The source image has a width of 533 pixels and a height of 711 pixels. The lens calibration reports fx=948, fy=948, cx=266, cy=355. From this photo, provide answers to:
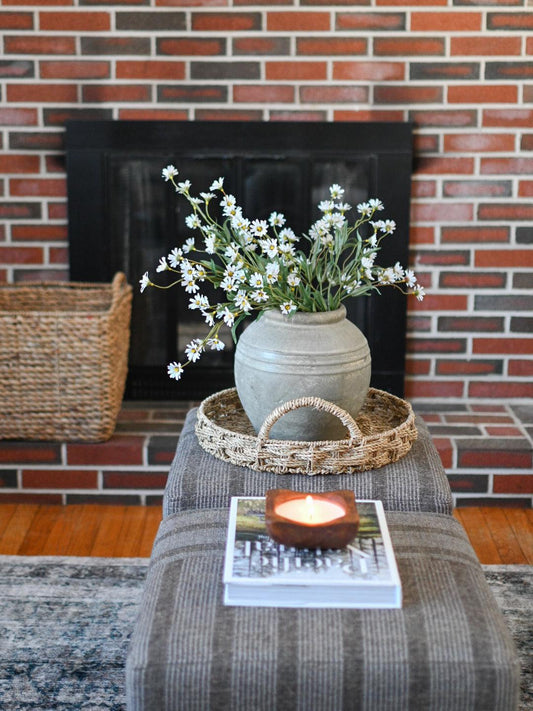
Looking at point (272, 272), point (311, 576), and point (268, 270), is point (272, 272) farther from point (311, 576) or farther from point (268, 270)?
point (311, 576)

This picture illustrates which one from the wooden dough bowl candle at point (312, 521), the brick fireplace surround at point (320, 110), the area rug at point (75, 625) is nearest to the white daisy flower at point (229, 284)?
the wooden dough bowl candle at point (312, 521)

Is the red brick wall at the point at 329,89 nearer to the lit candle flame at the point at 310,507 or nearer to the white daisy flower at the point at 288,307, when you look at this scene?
the white daisy flower at the point at 288,307

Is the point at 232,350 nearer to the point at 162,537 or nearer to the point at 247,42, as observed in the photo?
the point at 247,42

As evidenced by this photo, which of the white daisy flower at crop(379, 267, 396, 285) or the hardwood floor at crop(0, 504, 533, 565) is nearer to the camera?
the white daisy flower at crop(379, 267, 396, 285)

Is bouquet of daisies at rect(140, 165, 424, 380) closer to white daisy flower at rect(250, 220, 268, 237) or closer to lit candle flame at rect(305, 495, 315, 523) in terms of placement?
white daisy flower at rect(250, 220, 268, 237)

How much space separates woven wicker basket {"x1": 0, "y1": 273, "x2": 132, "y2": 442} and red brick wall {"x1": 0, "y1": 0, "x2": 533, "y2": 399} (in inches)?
15.6

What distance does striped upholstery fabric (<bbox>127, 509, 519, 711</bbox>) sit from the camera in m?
1.12

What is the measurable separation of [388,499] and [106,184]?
4.89 feet

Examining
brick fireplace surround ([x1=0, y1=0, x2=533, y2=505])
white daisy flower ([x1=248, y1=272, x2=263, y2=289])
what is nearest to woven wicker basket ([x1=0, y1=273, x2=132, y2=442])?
brick fireplace surround ([x1=0, y1=0, x2=533, y2=505])

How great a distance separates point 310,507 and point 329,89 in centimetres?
164

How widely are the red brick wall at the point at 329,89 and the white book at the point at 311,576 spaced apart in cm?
158

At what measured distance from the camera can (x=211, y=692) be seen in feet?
3.68

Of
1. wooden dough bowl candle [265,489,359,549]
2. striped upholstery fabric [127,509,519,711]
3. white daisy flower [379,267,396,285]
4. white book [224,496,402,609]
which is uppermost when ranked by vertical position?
white daisy flower [379,267,396,285]

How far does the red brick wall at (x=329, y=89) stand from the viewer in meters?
2.60
